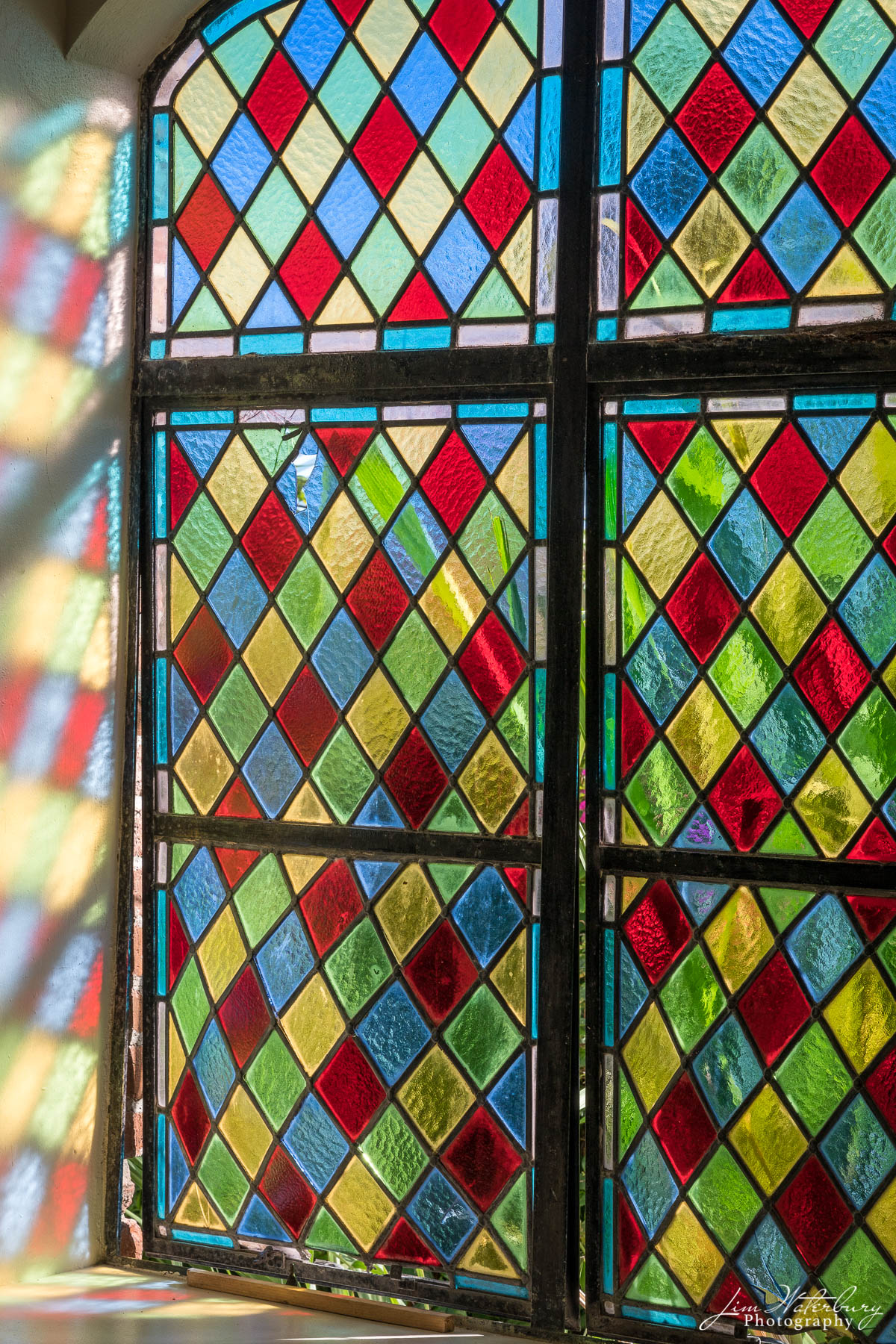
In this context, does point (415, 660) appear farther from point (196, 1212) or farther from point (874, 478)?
point (196, 1212)

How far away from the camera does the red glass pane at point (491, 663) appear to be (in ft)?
9.12

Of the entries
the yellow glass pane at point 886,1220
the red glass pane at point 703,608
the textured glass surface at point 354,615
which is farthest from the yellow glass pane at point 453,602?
the yellow glass pane at point 886,1220

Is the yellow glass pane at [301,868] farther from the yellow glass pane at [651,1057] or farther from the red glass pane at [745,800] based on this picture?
the red glass pane at [745,800]

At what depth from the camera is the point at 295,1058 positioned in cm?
295

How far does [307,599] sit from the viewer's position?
2949 mm

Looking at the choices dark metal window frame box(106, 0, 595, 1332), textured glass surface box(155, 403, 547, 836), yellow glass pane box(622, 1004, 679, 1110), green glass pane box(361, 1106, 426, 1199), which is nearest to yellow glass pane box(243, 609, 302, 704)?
textured glass surface box(155, 403, 547, 836)

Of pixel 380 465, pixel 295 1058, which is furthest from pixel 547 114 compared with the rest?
pixel 295 1058

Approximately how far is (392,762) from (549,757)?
1.11 feet

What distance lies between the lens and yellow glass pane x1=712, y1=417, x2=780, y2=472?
2613 mm

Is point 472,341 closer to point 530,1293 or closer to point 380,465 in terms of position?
point 380,465

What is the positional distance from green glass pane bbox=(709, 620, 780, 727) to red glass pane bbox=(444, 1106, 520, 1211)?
0.94 meters

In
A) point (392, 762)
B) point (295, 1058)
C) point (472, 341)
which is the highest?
point (472, 341)

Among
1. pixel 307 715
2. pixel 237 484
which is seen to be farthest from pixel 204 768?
pixel 237 484

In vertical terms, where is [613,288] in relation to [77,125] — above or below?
below
